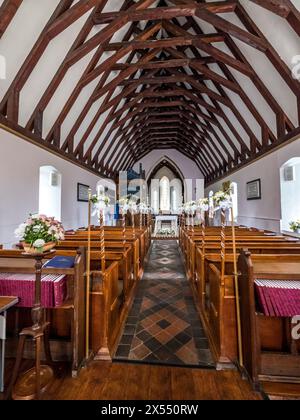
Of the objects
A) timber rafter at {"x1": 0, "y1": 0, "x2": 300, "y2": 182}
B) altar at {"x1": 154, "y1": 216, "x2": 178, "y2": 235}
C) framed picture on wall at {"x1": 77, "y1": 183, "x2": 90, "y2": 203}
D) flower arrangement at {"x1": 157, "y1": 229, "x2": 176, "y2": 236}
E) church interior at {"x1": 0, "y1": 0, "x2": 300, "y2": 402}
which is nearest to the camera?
church interior at {"x1": 0, "y1": 0, "x2": 300, "y2": 402}

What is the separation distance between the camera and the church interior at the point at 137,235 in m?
1.71

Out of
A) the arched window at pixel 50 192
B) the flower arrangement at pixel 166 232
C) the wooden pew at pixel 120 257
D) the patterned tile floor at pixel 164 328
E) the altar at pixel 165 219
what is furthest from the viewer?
the altar at pixel 165 219

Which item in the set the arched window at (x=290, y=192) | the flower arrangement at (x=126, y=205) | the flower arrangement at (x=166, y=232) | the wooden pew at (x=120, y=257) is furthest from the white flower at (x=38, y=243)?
the flower arrangement at (x=166, y=232)

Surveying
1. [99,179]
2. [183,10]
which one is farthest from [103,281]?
[99,179]

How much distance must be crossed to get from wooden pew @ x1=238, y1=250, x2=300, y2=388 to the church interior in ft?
0.04

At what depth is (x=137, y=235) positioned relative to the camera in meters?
5.02

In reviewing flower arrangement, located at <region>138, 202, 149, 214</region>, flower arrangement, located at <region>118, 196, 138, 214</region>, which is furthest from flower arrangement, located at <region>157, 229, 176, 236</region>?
flower arrangement, located at <region>118, 196, 138, 214</region>

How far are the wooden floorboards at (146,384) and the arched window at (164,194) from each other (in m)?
13.7

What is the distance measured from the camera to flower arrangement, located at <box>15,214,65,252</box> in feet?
5.07

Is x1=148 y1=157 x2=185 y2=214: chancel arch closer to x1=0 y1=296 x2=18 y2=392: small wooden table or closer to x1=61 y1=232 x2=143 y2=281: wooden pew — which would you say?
x1=61 y1=232 x2=143 y2=281: wooden pew

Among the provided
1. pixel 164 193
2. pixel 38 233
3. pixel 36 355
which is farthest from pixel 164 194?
pixel 36 355

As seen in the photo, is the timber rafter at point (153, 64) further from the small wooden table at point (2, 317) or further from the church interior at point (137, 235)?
the small wooden table at point (2, 317)

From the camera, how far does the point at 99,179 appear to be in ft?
29.3
